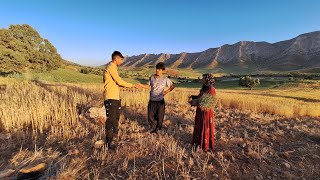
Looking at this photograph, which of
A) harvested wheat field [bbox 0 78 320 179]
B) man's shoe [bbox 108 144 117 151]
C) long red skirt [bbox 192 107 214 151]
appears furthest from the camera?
long red skirt [bbox 192 107 214 151]

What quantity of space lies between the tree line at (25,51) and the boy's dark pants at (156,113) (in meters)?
27.6

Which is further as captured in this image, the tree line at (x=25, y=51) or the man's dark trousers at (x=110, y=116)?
the tree line at (x=25, y=51)

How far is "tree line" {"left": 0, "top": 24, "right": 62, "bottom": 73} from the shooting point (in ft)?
96.9

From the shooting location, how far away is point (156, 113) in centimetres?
728

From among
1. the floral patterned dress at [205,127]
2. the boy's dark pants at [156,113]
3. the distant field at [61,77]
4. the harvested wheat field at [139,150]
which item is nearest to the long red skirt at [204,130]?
the floral patterned dress at [205,127]

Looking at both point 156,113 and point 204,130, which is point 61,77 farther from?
point 204,130

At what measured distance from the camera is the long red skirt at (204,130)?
5.91 metres

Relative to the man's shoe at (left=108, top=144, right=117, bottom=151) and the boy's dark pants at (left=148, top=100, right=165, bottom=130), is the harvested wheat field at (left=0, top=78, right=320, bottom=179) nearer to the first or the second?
the man's shoe at (left=108, top=144, right=117, bottom=151)

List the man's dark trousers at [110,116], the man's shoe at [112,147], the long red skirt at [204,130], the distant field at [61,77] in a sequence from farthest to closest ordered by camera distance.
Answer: the distant field at [61,77] → the long red skirt at [204,130] → the man's dark trousers at [110,116] → the man's shoe at [112,147]

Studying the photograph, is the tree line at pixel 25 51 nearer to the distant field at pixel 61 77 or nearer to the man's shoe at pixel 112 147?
the distant field at pixel 61 77

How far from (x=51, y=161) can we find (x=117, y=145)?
165cm

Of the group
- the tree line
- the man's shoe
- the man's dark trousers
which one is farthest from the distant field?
the man's shoe

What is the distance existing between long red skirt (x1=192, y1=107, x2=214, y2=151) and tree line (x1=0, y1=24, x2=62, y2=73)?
1150 inches

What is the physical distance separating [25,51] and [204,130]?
3212 centimetres
